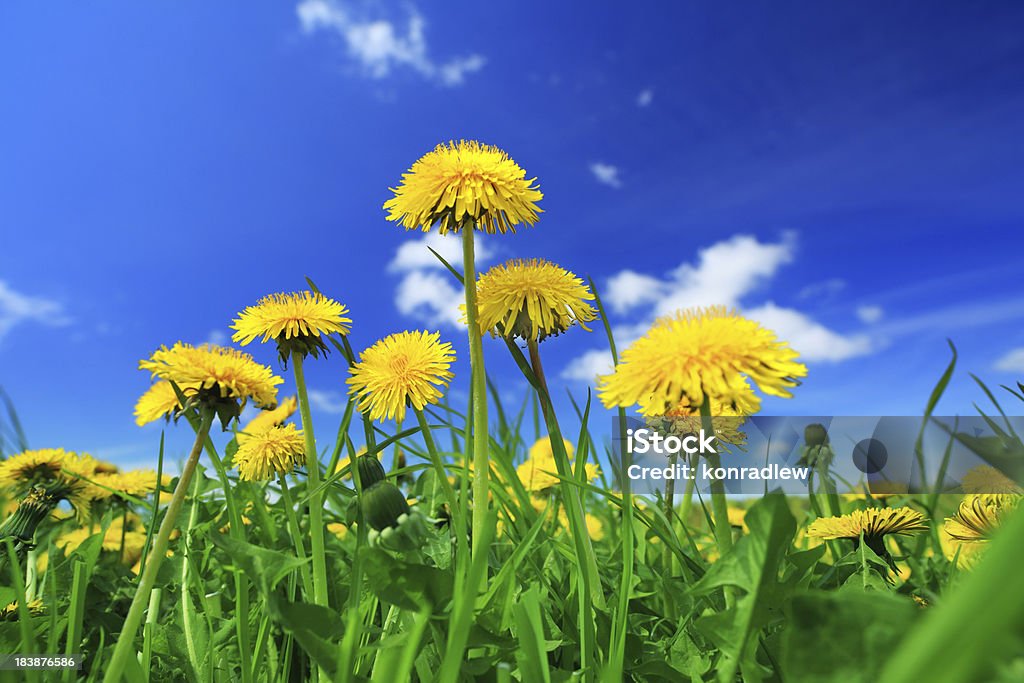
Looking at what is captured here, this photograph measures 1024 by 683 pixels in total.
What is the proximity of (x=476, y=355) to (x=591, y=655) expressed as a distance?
58 centimetres

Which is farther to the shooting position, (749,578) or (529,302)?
(529,302)

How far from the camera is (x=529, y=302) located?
1.33 meters

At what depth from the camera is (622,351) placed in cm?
94

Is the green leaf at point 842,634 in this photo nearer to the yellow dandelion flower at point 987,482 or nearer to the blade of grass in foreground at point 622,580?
the blade of grass in foreground at point 622,580

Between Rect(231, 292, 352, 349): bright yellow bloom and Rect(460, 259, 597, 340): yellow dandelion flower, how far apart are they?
291mm

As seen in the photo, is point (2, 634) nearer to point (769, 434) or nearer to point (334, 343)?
point (334, 343)

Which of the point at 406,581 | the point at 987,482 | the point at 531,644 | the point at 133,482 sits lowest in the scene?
the point at 531,644

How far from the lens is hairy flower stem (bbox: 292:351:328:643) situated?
49.8 inches

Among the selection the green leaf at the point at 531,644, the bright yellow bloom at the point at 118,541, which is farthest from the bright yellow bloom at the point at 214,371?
the bright yellow bloom at the point at 118,541

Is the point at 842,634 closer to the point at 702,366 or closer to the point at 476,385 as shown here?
the point at 702,366

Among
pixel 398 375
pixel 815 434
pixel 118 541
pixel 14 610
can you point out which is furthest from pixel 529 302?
pixel 118 541

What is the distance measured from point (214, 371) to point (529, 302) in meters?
0.63

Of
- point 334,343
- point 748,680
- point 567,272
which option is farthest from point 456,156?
point 748,680

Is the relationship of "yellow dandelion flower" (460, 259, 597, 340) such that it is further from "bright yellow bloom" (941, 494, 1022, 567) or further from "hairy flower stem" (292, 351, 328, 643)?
"bright yellow bloom" (941, 494, 1022, 567)
